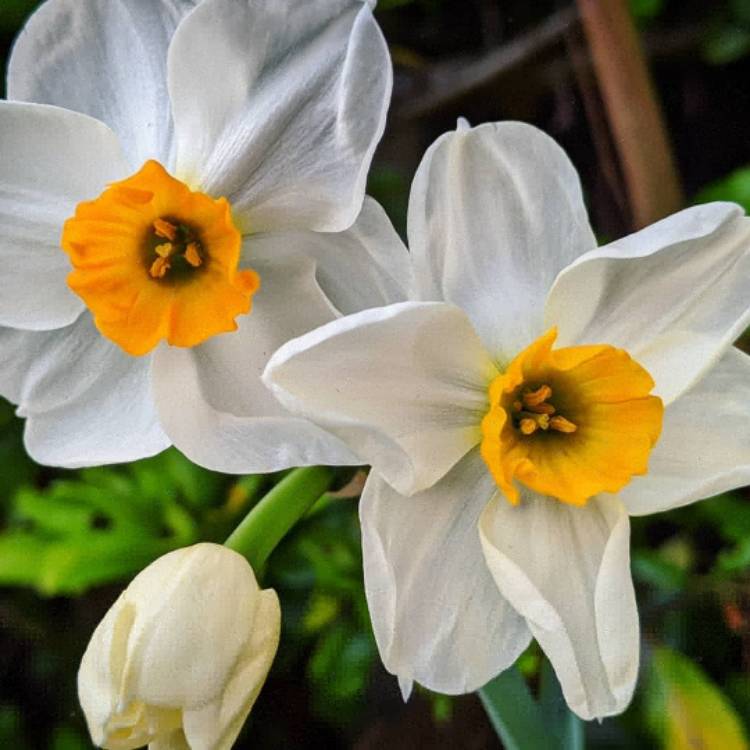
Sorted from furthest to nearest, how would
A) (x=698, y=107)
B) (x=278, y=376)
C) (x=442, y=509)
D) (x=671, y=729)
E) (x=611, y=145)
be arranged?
1. (x=698, y=107)
2. (x=611, y=145)
3. (x=671, y=729)
4. (x=442, y=509)
5. (x=278, y=376)

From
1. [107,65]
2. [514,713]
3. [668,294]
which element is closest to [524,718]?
[514,713]

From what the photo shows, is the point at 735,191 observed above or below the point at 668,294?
below

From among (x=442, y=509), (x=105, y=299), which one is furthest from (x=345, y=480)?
(x=105, y=299)

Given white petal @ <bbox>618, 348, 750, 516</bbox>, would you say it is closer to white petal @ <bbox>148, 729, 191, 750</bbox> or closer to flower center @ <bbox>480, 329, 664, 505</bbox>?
flower center @ <bbox>480, 329, 664, 505</bbox>

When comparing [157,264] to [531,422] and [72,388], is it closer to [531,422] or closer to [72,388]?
[72,388]

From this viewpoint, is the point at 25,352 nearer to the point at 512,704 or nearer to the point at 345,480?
the point at 345,480

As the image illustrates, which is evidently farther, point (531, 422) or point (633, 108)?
point (633, 108)

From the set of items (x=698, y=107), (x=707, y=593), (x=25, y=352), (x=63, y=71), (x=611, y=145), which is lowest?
(x=707, y=593)
